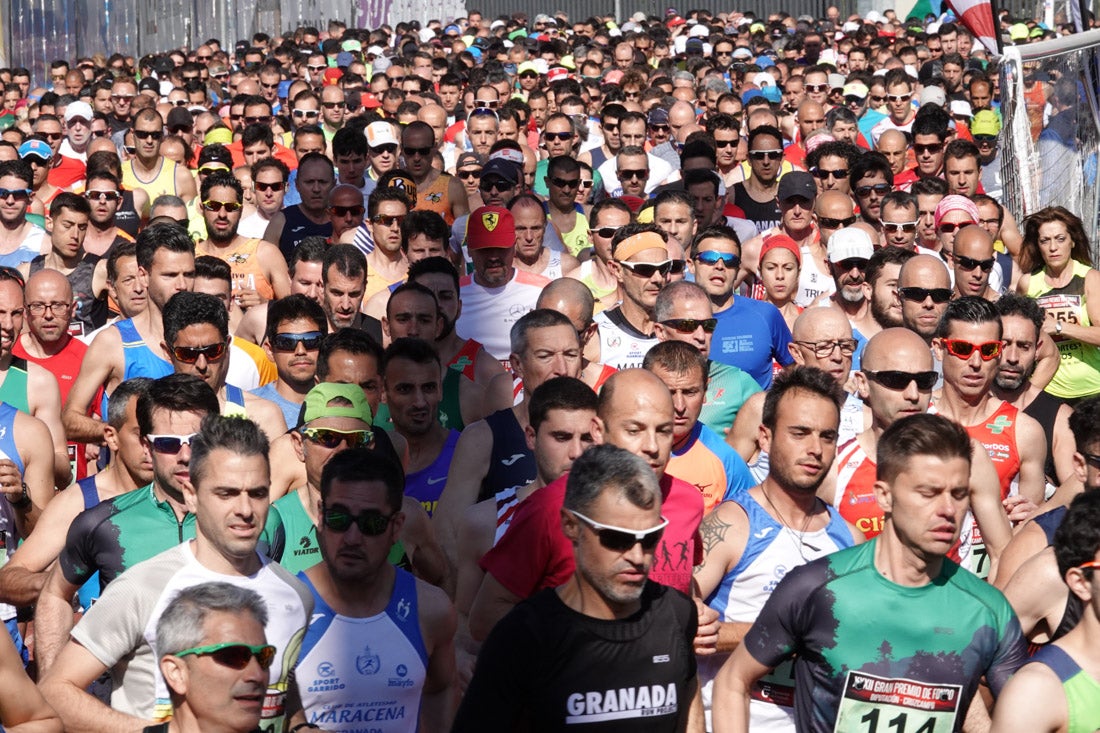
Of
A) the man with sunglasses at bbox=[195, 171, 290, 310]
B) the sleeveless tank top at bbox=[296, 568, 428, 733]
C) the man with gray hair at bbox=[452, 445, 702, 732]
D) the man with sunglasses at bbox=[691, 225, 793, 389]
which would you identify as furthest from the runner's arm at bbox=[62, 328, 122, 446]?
the man with gray hair at bbox=[452, 445, 702, 732]

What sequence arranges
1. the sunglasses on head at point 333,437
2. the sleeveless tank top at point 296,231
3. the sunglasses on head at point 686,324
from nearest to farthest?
the sunglasses on head at point 333,437
the sunglasses on head at point 686,324
the sleeveless tank top at point 296,231

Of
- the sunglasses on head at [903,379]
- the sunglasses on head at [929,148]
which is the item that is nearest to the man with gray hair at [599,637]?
the sunglasses on head at [903,379]

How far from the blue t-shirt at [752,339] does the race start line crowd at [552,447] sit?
2 centimetres

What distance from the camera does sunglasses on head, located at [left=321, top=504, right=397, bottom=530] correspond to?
17.3 feet

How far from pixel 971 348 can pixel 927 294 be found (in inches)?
62.5

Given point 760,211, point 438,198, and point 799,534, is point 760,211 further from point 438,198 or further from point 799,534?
→ point 799,534

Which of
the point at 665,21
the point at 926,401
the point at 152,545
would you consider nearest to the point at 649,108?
the point at 926,401

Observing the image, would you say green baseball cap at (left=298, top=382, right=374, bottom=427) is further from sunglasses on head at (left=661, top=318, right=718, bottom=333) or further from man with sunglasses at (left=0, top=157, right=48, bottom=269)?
man with sunglasses at (left=0, top=157, right=48, bottom=269)

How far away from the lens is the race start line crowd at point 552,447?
4.55 meters

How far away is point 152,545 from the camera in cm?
575

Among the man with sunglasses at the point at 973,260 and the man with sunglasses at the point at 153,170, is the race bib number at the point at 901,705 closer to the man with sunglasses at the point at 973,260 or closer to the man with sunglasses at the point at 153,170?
the man with sunglasses at the point at 973,260

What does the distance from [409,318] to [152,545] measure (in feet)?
10.7

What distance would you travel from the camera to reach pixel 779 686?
214 inches

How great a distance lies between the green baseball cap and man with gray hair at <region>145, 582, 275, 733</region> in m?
2.23
